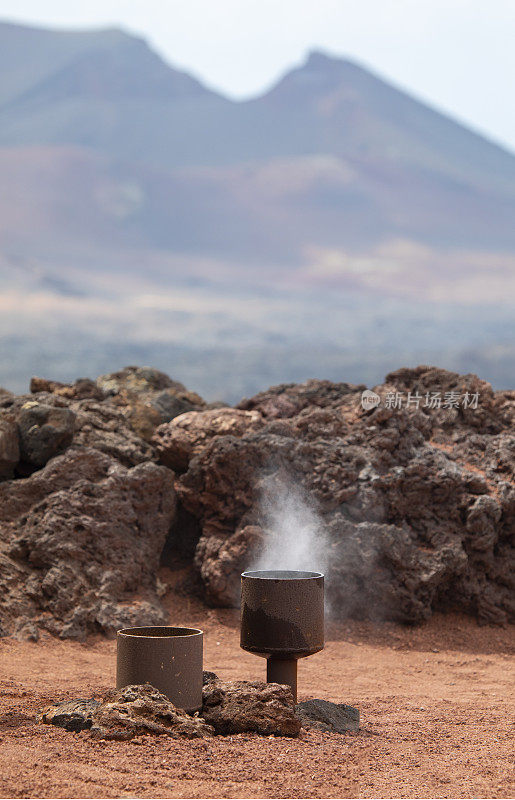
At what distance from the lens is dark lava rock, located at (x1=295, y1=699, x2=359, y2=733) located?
5.96m

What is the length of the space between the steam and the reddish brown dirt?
1164mm

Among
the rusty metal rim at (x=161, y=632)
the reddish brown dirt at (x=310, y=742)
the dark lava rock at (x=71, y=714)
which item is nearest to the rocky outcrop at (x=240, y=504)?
the reddish brown dirt at (x=310, y=742)

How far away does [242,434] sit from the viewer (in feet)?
38.5

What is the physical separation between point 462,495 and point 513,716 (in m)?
4.24

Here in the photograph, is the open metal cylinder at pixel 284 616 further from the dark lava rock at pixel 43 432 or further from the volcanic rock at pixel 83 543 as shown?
the dark lava rock at pixel 43 432

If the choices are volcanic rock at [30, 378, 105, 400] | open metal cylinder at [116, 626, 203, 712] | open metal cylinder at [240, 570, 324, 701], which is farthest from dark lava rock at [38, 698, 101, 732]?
volcanic rock at [30, 378, 105, 400]

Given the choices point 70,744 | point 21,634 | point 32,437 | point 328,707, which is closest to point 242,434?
point 32,437

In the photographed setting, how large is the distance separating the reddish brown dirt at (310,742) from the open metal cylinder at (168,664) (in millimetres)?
429

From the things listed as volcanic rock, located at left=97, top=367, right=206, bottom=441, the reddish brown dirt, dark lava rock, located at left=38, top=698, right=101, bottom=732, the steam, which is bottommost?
the reddish brown dirt

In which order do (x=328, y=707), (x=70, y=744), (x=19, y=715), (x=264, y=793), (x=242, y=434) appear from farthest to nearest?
(x=242, y=434) < (x=328, y=707) < (x=19, y=715) < (x=70, y=744) < (x=264, y=793)

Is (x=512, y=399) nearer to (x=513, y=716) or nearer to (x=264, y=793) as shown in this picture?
(x=513, y=716)

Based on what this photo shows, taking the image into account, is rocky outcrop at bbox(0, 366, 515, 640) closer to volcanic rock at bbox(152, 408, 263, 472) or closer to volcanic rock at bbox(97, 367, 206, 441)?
volcanic rock at bbox(152, 408, 263, 472)

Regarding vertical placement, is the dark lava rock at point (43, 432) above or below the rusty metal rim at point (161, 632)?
above

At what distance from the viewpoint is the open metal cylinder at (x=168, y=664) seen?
568 cm
